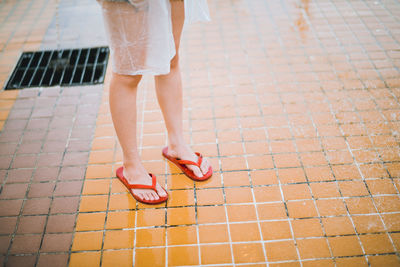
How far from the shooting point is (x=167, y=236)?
1.77 meters

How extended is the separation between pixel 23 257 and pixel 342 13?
416 centimetres

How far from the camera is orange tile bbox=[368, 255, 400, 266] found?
5.31ft

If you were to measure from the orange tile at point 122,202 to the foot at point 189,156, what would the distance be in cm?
44

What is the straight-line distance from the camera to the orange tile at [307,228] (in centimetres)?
175

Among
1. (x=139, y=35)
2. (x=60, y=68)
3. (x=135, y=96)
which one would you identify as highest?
(x=139, y=35)

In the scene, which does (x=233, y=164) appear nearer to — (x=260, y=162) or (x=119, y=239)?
(x=260, y=162)

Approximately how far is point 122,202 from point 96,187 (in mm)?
A: 245

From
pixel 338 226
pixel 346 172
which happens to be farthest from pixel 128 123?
pixel 346 172

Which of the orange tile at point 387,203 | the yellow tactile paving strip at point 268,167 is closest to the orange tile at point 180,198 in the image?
the yellow tactile paving strip at point 268,167

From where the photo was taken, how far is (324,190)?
1.96 meters

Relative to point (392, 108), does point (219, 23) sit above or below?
above

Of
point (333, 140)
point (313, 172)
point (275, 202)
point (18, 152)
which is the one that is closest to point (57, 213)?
point (18, 152)

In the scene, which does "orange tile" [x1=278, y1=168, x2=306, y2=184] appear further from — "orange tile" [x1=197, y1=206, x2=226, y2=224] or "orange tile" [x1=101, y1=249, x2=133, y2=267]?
"orange tile" [x1=101, y1=249, x2=133, y2=267]

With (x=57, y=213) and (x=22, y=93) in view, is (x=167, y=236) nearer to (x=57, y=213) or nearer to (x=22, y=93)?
(x=57, y=213)
